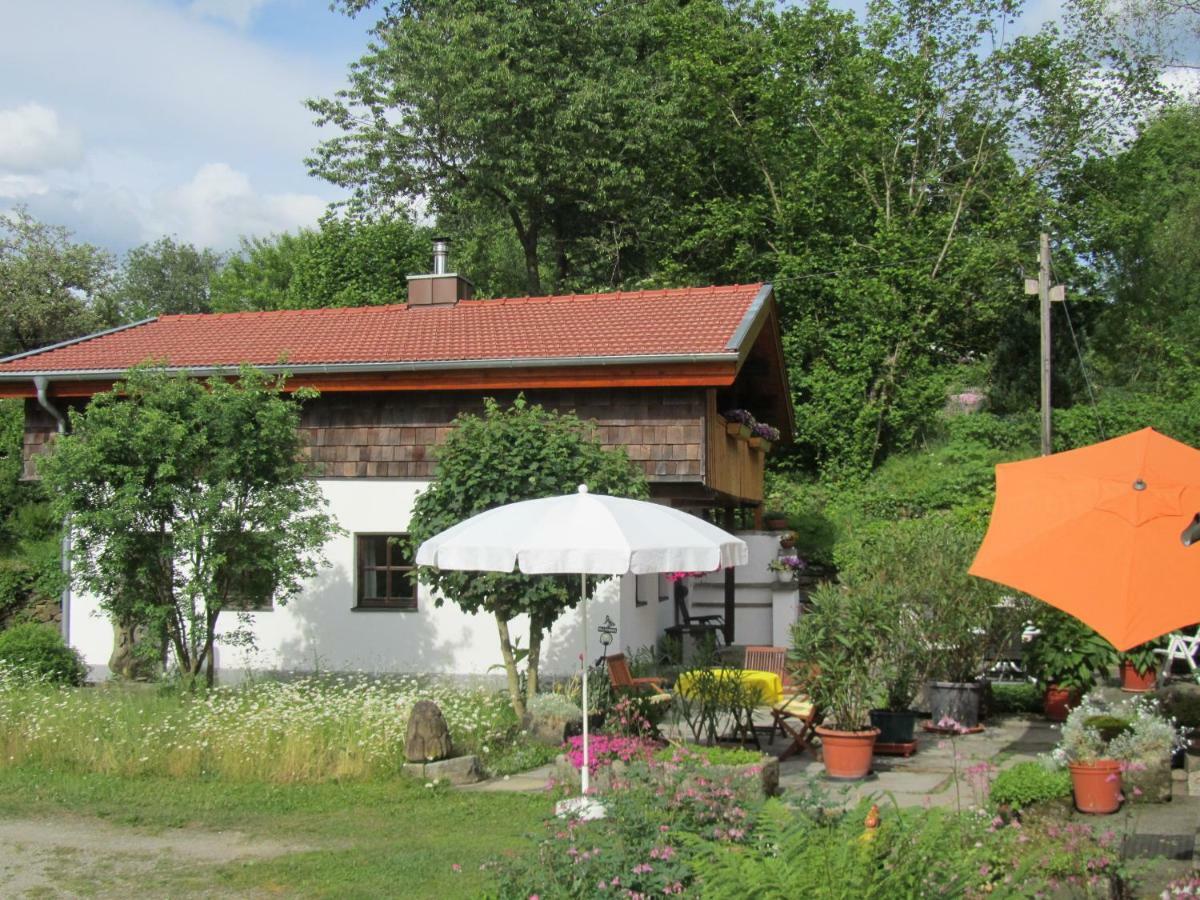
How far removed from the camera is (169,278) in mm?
55656

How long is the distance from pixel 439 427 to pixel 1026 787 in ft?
30.2

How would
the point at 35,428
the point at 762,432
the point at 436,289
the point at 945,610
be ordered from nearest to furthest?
the point at 945,610 → the point at 35,428 → the point at 762,432 → the point at 436,289

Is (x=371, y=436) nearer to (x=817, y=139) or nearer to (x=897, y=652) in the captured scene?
(x=897, y=652)

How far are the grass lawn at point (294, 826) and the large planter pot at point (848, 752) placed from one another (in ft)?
7.67

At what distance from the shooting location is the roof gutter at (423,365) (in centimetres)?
1388

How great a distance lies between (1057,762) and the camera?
26.6 feet

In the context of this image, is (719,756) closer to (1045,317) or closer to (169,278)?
(1045,317)

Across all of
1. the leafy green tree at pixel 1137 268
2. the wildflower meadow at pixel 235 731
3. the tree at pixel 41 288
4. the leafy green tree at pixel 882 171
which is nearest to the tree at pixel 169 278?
the tree at pixel 41 288

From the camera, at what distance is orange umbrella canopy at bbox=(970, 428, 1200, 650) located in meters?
6.92

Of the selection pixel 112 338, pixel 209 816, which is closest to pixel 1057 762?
pixel 209 816

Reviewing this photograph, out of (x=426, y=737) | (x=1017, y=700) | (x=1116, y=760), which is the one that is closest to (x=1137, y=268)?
(x=1017, y=700)

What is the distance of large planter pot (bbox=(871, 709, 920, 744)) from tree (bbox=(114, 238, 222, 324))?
158 ft

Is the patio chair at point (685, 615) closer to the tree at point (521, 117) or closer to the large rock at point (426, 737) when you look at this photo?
the large rock at point (426, 737)

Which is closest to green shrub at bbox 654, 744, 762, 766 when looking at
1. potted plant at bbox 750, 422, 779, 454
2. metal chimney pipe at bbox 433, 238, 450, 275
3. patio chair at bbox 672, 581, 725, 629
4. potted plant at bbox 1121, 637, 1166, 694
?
potted plant at bbox 1121, 637, 1166, 694
